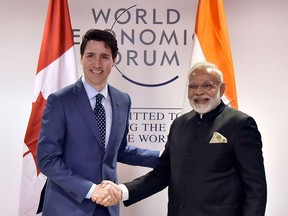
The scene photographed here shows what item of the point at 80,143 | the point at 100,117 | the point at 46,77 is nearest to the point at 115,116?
the point at 100,117

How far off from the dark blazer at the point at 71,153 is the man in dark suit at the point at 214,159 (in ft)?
1.36

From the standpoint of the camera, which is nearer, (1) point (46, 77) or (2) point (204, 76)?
(2) point (204, 76)

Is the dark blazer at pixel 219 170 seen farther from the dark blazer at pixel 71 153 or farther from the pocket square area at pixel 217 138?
the dark blazer at pixel 71 153

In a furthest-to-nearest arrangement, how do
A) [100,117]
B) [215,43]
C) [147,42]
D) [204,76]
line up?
1. [147,42]
2. [215,43]
3. [100,117]
4. [204,76]

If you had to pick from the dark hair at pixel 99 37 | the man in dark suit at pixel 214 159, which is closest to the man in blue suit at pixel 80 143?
the dark hair at pixel 99 37

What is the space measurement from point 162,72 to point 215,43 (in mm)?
556

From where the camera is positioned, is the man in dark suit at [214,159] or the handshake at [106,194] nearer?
the man in dark suit at [214,159]

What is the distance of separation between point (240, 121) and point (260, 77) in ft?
4.78

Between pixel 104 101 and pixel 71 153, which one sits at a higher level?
pixel 104 101

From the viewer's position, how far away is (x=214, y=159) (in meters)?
1.97

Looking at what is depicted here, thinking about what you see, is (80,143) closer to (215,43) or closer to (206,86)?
(206,86)

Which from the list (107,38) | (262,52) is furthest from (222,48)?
(107,38)

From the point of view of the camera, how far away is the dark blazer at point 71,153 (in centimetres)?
212

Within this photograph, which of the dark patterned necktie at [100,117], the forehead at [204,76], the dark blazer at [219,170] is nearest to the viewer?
the dark blazer at [219,170]
